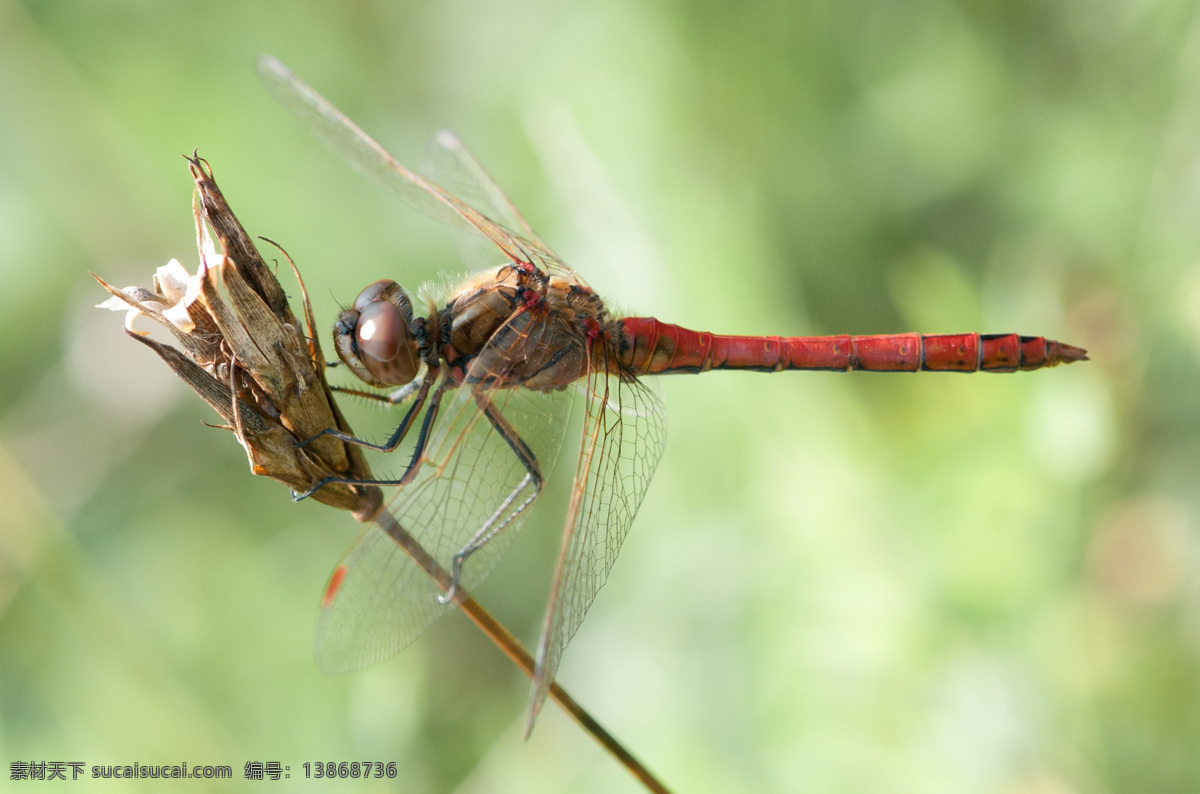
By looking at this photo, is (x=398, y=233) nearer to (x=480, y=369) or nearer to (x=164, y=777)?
(x=480, y=369)

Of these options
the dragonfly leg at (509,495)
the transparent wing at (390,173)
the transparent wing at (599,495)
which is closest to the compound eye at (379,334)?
the dragonfly leg at (509,495)

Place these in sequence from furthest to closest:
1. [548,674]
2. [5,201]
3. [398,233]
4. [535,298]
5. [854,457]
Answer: [398,233], [5,201], [854,457], [535,298], [548,674]

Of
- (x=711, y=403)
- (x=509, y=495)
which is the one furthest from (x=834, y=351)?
(x=509, y=495)

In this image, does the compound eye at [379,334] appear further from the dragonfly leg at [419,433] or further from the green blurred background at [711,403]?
the green blurred background at [711,403]

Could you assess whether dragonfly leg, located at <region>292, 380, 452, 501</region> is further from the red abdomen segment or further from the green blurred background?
the red abdomen segment

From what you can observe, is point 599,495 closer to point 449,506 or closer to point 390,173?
point 449,506

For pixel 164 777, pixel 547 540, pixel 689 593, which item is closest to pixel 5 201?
pixel 164 777
